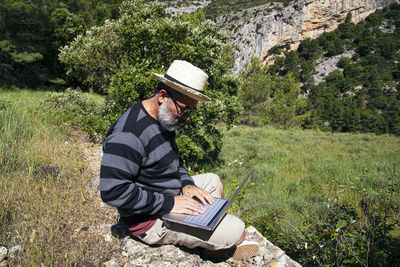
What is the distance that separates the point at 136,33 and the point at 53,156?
3.37 metres

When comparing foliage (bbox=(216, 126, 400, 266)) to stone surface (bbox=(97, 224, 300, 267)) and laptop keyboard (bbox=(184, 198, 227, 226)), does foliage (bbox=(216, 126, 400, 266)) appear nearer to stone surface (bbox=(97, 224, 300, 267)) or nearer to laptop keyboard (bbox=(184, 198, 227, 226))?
stone surface (bbox=(97, 224, 300, 267))

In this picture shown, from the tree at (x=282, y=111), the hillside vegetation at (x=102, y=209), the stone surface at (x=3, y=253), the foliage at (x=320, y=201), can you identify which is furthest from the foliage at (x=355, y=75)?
the stone surface at (x=3, y=253)

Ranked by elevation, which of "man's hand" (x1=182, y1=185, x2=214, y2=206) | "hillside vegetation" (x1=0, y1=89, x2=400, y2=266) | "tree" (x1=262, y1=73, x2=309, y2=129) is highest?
"man's hand" (x1=182, y1=185, x2=214, y2=206)

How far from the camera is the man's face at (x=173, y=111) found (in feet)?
6.37

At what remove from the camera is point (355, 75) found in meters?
55.1

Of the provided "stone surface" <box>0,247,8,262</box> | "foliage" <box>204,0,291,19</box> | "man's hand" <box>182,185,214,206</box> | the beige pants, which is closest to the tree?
"man's hand" <box>182,185,214,206</box>

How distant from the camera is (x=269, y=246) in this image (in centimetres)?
260

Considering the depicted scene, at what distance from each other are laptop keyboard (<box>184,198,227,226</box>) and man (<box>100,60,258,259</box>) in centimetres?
5

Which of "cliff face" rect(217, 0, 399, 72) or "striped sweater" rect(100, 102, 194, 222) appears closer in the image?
"striped sweater" rect(100, 102, 194, 222)

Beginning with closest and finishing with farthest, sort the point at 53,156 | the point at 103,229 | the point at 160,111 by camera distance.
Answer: the point at 160,111 → the point at 103,229 → the point at 53,156

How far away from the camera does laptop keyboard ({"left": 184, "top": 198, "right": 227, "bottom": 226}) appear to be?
183 centimetres

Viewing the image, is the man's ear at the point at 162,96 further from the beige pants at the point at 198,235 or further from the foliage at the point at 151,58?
the foliage at the point at 151,58

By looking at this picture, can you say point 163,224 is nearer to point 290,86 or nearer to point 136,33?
point 136,33

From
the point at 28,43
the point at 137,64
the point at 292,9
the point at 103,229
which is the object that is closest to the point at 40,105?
the point at 137,64
